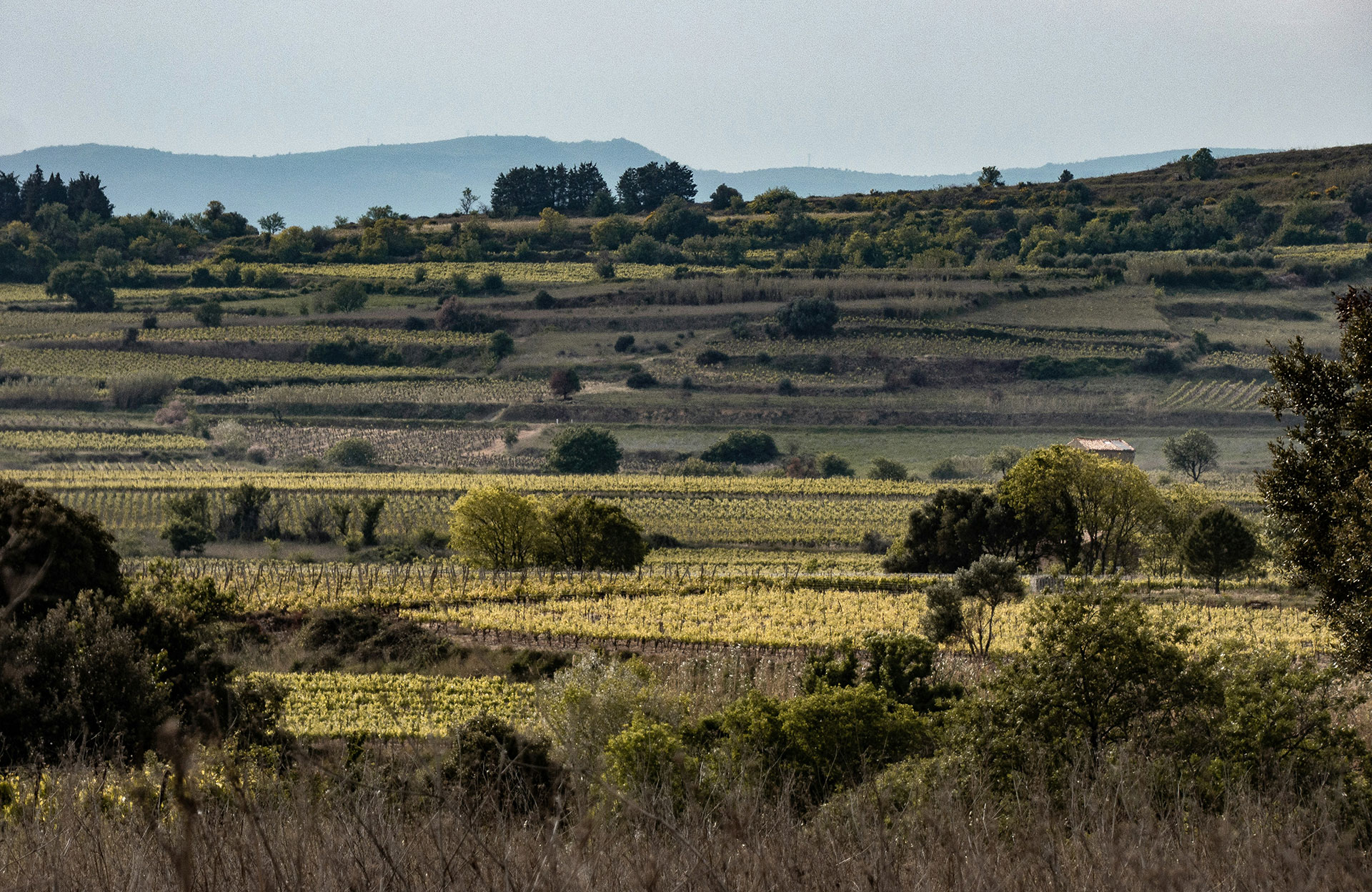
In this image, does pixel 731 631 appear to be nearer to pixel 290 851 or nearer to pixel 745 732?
pixel 745 732

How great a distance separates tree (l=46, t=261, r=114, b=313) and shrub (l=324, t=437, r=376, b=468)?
4661cm

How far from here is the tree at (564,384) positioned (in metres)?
92.4

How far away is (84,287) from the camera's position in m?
113

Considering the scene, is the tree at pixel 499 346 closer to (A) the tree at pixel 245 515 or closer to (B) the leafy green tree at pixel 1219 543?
(A) the tree at pixel 245 515

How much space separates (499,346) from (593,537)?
61.6m

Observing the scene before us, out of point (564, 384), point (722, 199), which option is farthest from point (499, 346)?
point (722, 199)

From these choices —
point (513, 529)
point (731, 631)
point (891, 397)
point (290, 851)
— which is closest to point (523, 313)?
point (891, 397)

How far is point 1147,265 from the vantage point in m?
117

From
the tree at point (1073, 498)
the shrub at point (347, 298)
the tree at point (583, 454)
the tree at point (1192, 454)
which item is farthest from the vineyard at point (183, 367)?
the tree at point (1073, 498)

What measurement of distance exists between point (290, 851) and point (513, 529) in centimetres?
3808

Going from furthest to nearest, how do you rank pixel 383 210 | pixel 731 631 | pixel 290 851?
pixel 383 210
pixel 731 631
pixel 290 851

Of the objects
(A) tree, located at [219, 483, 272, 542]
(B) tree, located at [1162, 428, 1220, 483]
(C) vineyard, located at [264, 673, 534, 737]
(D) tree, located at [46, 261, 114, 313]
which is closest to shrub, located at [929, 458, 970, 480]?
(B) tree, located at [1162, 428, 1220, 483]

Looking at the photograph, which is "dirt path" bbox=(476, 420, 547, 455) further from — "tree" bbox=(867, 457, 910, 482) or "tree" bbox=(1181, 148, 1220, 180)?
"tree" bbox=(1181, 148, 1220, 180)

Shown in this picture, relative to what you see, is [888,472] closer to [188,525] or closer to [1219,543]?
[1219,543]
